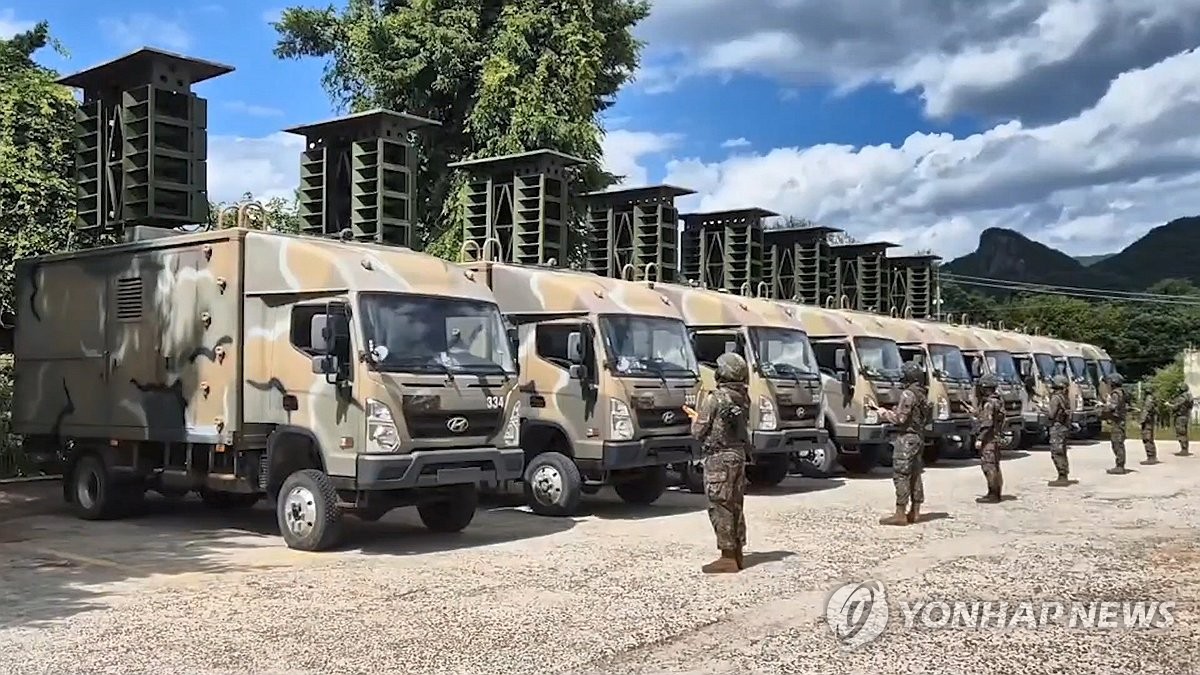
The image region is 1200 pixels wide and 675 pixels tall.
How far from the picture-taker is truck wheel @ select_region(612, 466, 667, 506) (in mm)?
13289

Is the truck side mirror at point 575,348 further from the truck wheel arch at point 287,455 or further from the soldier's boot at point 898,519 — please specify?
the soldier's boot at point 898,519

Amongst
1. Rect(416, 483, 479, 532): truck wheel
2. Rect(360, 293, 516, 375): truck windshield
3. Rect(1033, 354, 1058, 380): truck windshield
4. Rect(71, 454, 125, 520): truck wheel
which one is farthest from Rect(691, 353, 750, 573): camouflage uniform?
Rect(1033, 354, 1058, 380): truck windshield

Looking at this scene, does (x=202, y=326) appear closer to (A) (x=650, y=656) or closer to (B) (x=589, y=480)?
(B) (x=589, y=480)

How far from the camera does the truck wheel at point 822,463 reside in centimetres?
1663

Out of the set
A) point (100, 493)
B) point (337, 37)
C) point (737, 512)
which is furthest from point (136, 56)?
point (337, 37)

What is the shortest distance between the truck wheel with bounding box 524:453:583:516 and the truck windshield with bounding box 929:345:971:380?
9.83m

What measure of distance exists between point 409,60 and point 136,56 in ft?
34.1

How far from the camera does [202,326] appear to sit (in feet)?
35.5

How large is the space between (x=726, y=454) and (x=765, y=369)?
6.26 metres

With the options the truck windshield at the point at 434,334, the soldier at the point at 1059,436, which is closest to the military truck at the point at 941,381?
the soldier at the point at 1059,436

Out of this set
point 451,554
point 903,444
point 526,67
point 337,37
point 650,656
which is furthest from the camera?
point 337,37

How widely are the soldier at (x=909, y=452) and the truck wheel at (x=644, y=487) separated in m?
2.60

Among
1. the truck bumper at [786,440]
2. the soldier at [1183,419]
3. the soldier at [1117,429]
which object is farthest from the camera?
the soldier at [1183,419]

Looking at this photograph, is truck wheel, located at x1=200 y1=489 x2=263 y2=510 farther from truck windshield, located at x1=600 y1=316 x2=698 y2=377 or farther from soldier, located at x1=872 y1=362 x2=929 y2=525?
soldier, located at x1=872 y1=362 x2=929 y2=525
